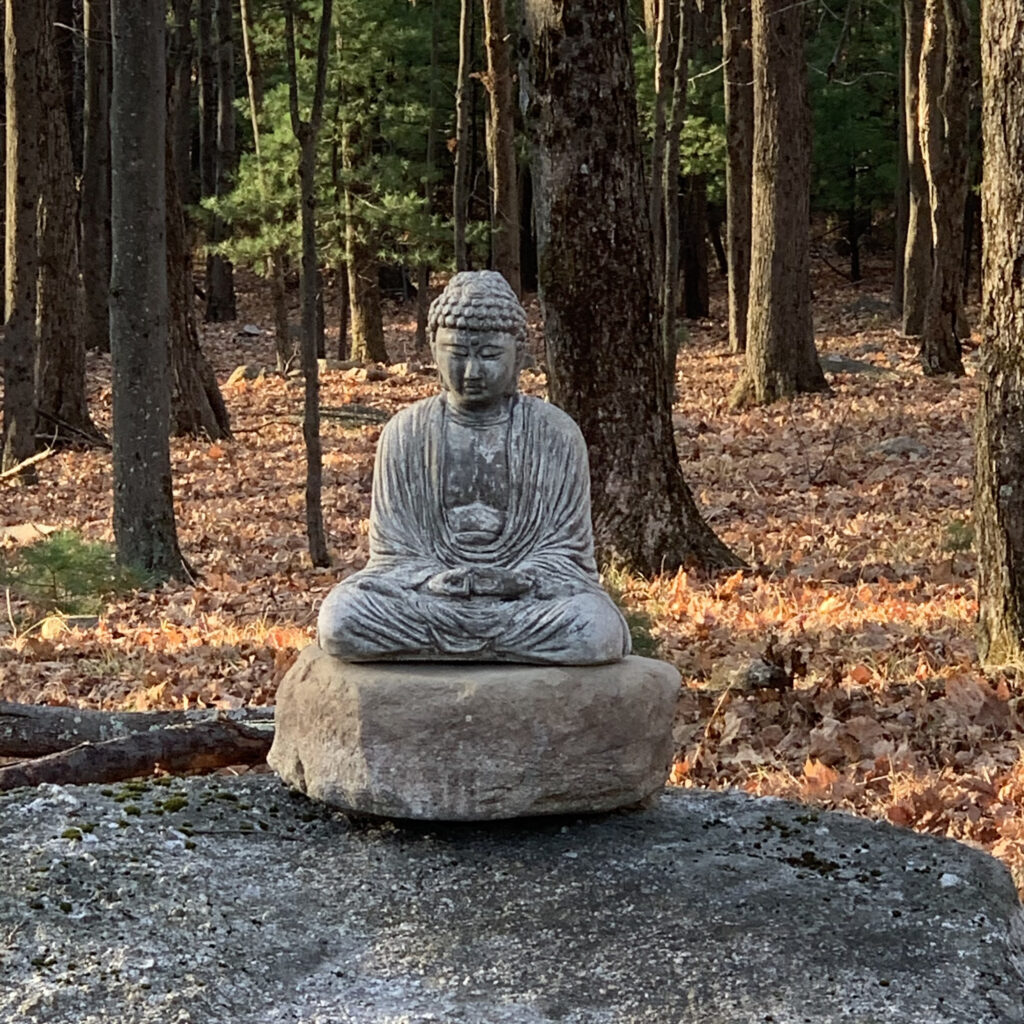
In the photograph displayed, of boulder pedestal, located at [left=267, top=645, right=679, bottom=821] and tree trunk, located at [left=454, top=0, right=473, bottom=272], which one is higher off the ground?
tree trunk, located at [left=454, top=0, right=473, bottom=272]

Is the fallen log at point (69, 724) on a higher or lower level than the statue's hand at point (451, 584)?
lower

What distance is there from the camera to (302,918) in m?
4.09

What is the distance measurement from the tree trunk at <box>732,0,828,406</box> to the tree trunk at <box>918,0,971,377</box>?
200 centimetres

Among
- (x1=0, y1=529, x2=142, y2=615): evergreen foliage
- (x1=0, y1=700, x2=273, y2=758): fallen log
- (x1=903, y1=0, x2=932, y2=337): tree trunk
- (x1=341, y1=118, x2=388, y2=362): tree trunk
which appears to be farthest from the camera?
(x1=341, y1=118, x2=388, y2=362): tree trunk

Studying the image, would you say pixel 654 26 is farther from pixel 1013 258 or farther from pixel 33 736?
pixel 33 736

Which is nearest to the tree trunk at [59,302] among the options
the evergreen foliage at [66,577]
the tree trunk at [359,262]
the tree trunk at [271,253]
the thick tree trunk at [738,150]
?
the tree trunk at [271,253]

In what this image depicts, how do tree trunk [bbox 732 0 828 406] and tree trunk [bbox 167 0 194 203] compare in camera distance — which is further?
tree trunk [bbox 167 0 194 203]

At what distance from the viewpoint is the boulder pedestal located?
4457 millimetres

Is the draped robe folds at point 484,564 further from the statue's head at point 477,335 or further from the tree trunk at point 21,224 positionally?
the tree trunk at point 21,224

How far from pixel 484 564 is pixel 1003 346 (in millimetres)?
2852

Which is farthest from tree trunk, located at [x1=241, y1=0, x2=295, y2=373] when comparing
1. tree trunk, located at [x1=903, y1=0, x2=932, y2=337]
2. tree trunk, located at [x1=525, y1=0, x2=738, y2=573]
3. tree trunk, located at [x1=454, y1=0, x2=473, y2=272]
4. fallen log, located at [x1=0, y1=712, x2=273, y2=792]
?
fallen log, located at [x1=0, y1=712, x2=273, y2=792]

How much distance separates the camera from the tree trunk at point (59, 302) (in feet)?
49.7

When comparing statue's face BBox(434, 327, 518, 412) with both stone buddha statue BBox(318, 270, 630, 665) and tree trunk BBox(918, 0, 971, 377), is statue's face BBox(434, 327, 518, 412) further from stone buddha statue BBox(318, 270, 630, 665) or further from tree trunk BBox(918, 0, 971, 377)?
tree trunk BBox(918, 0, 971, 377)

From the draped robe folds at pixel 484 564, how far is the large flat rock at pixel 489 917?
637 millimetres
